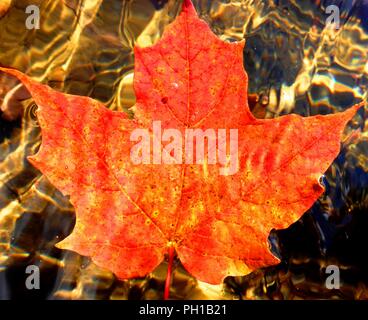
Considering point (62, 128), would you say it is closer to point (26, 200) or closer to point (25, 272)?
point (26, 200)

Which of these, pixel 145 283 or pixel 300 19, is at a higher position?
pixel 300 19

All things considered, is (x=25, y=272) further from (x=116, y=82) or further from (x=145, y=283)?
(x=116, y=82)
